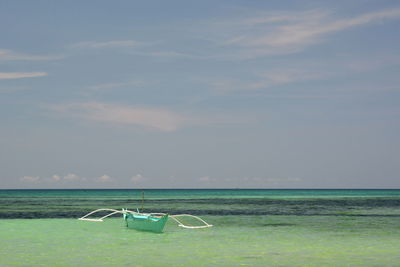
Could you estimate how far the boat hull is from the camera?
1179 inches

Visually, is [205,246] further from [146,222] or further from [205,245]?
[146,222]

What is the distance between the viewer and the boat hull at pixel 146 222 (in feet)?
98.2

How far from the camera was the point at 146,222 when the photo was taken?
101ft

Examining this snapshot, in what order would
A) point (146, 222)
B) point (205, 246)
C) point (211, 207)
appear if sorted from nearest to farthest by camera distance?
1. point (205, 246)
2. point (146, 222)
3. point (211, 207)

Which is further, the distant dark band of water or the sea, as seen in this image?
the distant dark band of water

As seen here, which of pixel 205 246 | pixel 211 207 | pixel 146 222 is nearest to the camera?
pixel 205 246

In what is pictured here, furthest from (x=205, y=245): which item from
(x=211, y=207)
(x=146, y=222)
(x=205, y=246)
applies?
(x=211, y=207)

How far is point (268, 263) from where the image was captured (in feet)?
64.8

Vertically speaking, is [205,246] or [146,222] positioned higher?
[146,222]

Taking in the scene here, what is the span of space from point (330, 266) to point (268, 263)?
2.09m

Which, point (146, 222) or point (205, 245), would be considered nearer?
point (205, 245)

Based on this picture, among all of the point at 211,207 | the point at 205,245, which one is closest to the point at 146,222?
the point at 205,245

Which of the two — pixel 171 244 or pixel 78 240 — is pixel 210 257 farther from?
pixel 78 240

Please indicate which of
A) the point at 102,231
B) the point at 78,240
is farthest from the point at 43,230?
the point at 78,240
